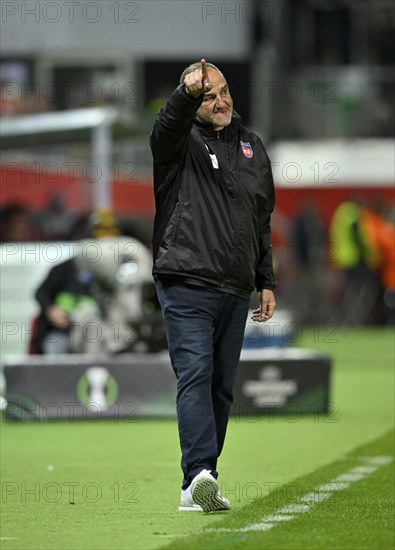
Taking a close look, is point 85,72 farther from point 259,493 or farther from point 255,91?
point 259,493

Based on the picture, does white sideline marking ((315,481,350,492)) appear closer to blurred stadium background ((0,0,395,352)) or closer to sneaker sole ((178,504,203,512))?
sneaker sole ((178,504,203,512))

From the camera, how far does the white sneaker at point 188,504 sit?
7645 mm

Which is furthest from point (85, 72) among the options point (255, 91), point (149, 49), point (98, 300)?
point (98, 300)

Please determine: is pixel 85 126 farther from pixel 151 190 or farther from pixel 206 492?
pixel 206 492

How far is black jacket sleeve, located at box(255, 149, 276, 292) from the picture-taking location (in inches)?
313

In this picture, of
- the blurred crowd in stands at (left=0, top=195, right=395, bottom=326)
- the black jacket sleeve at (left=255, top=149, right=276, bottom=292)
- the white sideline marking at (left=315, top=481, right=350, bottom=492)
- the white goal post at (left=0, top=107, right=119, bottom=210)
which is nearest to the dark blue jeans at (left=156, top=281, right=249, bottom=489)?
the black jacket sleeve at (left=255, top=149, right=276, bottom=292)

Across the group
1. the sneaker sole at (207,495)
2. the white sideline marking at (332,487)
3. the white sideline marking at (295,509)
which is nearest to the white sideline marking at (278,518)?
the white sideline marking at (295,509)

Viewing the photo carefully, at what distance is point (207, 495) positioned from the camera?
750cm

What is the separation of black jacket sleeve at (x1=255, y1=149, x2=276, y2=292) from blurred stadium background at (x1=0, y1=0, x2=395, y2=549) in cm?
125

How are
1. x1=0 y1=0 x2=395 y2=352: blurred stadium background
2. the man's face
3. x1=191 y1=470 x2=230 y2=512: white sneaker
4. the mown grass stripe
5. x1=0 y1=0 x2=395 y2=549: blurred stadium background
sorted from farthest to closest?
x1=0 y1=0 x2=395 y2=352: blurred stadium background → x1=0 y1=0 x2=395 y2=549: blurred stadium background → the man's face → x1=191 y1=470 x2=230 y2=512: white sneaker → the mown grass stripe

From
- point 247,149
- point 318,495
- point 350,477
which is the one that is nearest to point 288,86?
point 350,477

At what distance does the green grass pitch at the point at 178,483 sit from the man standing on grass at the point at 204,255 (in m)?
0.39

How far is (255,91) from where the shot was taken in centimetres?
3509

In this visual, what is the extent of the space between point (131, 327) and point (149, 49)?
21.7 meters
